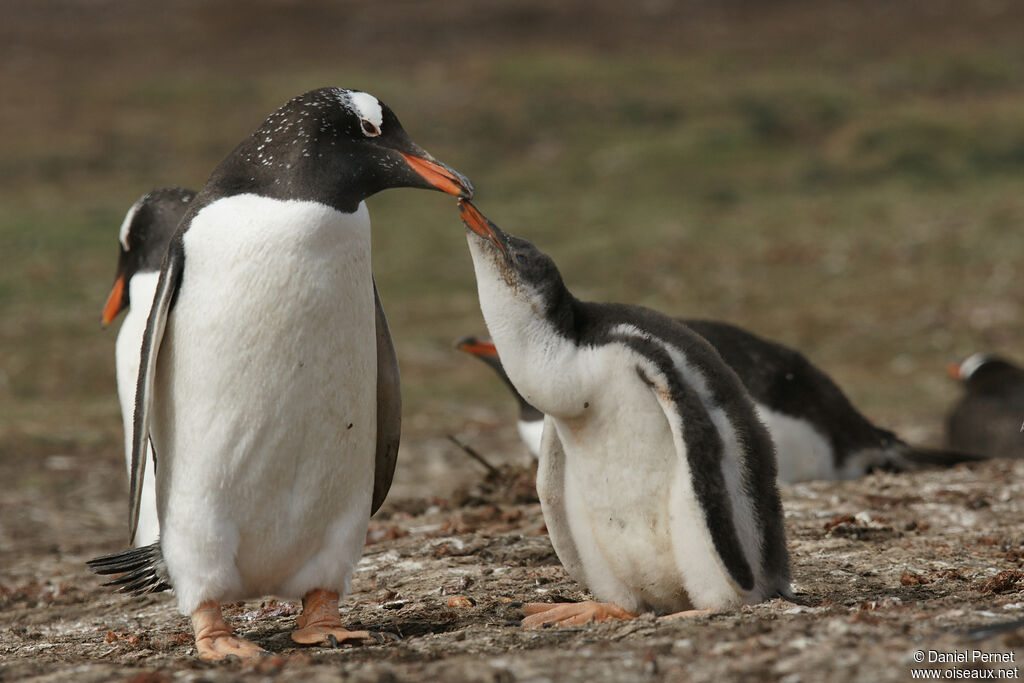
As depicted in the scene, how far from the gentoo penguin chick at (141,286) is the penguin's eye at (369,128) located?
154 centimetres

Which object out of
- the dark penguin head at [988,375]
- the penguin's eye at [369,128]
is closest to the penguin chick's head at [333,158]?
the penguin's eye at [369,128]

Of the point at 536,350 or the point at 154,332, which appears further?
the point at 154,332

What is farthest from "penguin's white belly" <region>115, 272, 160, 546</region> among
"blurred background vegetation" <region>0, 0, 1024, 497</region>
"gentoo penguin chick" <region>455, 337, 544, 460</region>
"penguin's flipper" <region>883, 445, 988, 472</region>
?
"penguin's flipper" <region>883, 445, 988, 472</region>

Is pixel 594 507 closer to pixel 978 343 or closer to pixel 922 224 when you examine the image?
pixel 978 343

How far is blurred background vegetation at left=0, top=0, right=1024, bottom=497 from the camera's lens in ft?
38.5

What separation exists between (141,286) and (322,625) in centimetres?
→ 214

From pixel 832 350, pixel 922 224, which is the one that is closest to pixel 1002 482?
pixel 832 350

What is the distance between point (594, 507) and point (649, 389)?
0.44 m

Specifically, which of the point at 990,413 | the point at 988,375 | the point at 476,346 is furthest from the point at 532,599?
the point at 988,375

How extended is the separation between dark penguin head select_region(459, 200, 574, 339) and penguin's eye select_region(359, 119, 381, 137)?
434 mm

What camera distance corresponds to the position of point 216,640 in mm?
3793

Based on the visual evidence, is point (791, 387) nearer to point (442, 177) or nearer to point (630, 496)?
point (630, 496)

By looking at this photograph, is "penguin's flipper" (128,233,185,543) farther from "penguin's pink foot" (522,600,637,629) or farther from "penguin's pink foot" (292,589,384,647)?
"penguin's pink foot" (522,600,637,629)

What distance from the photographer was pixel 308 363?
3.82 metres
